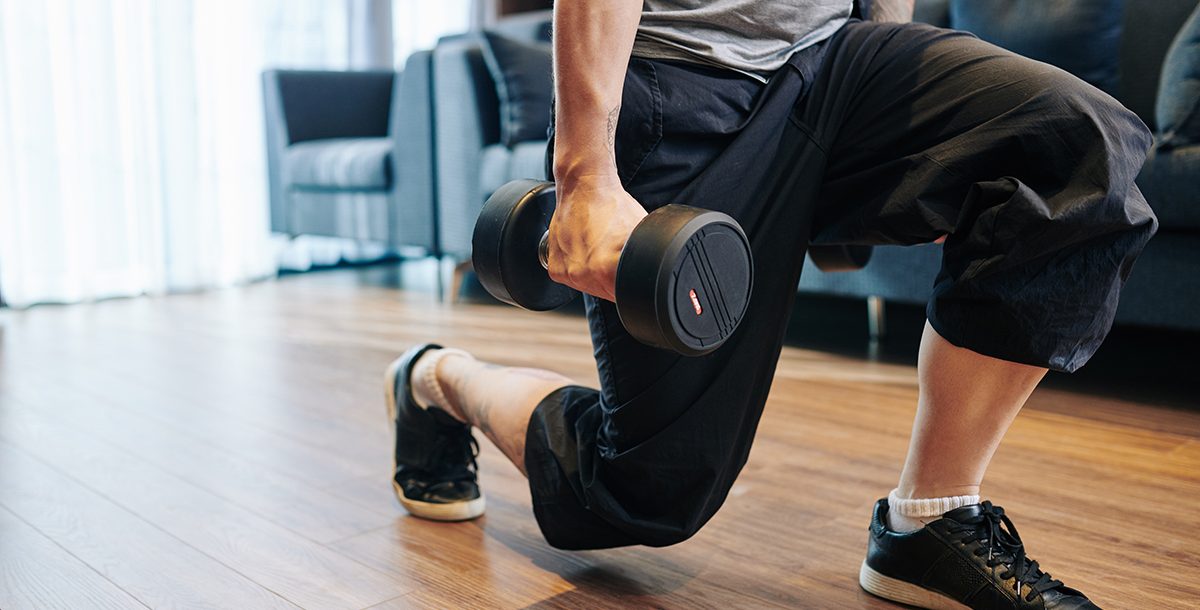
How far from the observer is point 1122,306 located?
1.77 m

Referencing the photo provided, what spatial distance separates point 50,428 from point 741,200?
1.22 metres

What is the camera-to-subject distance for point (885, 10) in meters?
1.10

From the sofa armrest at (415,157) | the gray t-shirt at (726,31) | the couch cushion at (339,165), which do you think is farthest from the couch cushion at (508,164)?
the gray t-shirt at (726,31)

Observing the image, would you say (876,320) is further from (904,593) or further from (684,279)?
(684,279)

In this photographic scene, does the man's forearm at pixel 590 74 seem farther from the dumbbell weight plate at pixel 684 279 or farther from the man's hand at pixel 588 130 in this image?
the dumbbell weight plate at pixel 684 279

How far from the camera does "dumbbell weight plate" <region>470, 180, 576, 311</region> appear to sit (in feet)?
2.81

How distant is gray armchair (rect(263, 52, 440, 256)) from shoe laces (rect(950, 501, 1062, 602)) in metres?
2.26

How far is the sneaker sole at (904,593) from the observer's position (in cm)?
93

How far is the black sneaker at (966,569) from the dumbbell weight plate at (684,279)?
337 millimetres

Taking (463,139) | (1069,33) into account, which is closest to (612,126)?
(1069,33)

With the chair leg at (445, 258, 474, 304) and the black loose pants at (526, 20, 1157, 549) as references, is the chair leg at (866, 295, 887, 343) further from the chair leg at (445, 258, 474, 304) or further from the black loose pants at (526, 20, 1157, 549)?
the black loose pants at (526, 20, 1157, 549)

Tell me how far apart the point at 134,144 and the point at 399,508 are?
2.47m

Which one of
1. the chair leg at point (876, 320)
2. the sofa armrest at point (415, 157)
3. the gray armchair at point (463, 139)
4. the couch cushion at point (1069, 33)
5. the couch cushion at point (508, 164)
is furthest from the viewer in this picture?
the sofa armrest at point (415, 157)

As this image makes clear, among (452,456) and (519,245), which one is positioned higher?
(519,245)
